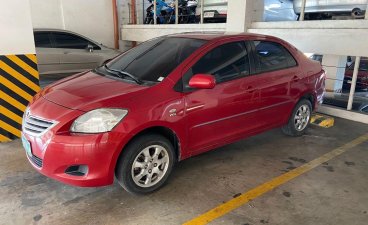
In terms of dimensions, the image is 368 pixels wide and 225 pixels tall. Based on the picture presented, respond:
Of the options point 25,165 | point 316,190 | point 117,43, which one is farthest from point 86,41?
point 316,190

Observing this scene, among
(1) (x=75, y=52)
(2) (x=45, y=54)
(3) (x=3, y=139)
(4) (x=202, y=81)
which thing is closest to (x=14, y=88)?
(3) (x=3, y=139)

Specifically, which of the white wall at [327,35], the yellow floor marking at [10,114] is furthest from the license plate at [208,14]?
the yellow floor marking at [10,114]

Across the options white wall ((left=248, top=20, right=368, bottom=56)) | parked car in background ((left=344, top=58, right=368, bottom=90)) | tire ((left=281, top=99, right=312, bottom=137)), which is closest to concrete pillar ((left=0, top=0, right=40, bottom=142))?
tire ((left=281, top=99, right=312, bottom=137))

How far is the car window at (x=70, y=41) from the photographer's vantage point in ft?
22.8

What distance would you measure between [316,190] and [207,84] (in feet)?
4.90

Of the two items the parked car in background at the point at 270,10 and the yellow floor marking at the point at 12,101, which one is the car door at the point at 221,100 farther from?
the parked car in background at the point at 270,10

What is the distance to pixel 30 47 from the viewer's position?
4.10 metres

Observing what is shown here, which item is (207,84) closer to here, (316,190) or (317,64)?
(316,190)

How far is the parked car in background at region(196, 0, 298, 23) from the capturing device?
663 cm

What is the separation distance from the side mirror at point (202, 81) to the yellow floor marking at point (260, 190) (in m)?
1.07

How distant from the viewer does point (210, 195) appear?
2.84 m

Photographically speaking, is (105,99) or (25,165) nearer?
(105,99)

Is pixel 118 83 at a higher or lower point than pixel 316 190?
higher

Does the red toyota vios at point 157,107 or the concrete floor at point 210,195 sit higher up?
the red toyota vios at point 157,107
